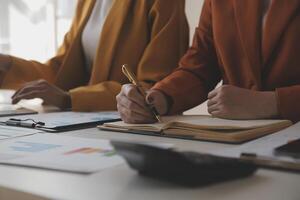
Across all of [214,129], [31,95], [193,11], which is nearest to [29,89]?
[31,95]

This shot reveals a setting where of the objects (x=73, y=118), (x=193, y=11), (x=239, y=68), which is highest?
(x=193, y=11)

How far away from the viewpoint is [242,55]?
1.11 metres

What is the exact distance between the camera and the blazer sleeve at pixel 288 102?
2.99 feet

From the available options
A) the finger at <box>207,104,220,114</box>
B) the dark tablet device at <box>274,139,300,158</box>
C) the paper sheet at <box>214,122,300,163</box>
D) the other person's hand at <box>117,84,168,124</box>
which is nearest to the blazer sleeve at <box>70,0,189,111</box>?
the other person's hand at <box>117,84,168,124</box>

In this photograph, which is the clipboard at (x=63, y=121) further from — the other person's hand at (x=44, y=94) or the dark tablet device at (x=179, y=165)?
the dark tablet device at (x=179, y=165)

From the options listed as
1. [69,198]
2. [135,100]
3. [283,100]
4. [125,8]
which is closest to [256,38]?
[283,100]

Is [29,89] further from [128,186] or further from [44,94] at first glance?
[128,186]

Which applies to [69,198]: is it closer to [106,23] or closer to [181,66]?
[181,66]

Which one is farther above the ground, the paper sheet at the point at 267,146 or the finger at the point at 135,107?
the finger at the point at 135,107

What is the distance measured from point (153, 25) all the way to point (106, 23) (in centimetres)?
16

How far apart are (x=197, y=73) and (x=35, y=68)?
0.61 meters

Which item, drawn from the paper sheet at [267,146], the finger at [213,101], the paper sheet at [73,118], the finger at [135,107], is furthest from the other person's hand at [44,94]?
the paper sheet at [267,146]

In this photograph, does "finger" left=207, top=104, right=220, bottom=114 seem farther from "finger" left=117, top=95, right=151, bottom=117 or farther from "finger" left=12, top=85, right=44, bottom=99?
"finger" left=12, top=85, right=44, bottom=99

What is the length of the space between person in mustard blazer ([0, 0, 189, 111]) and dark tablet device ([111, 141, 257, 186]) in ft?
2.47
